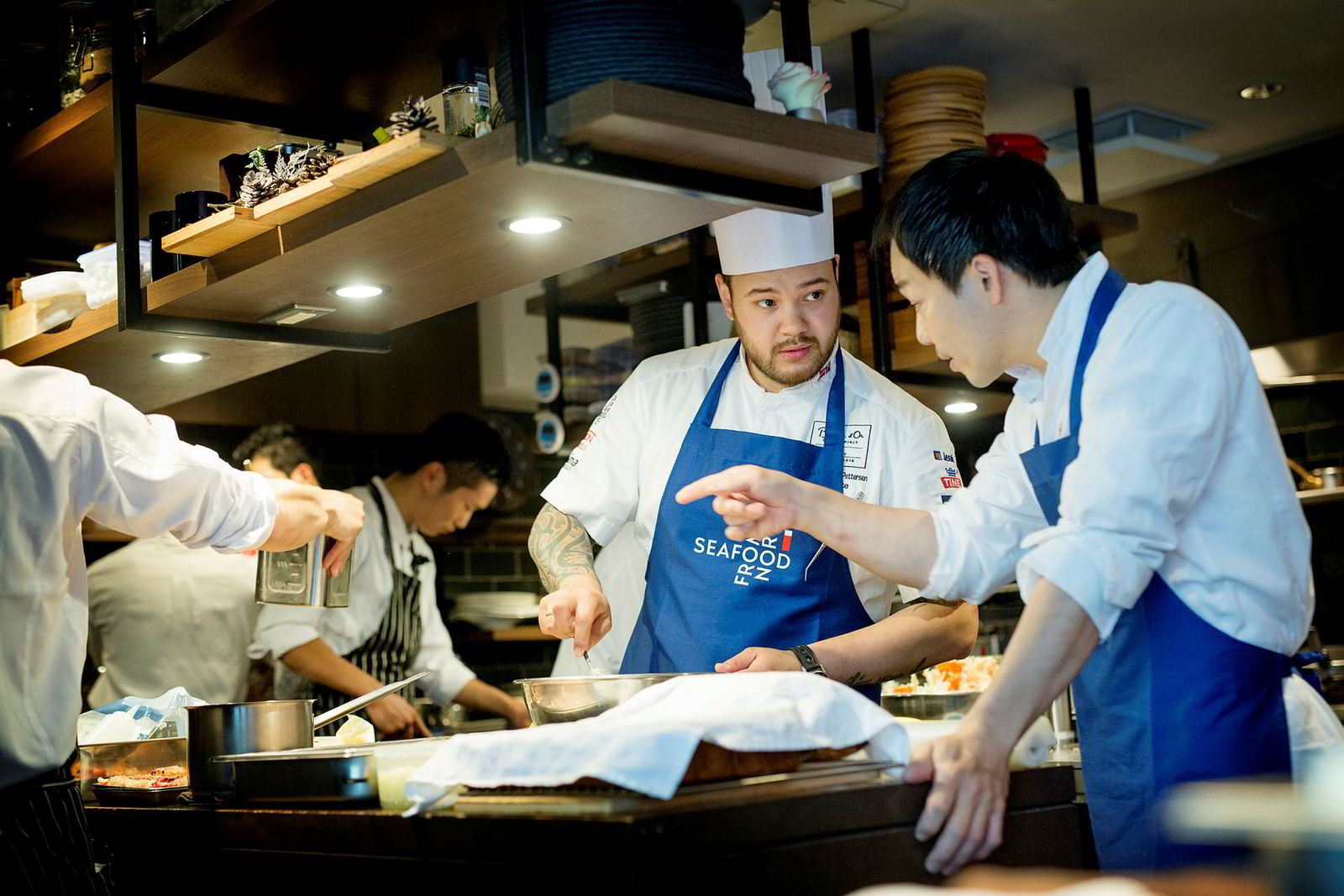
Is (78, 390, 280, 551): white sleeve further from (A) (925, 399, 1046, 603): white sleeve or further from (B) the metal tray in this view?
(A) (925, 399, 1046, 603): white sleeve

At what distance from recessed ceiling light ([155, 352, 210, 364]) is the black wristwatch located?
1533 millimetres

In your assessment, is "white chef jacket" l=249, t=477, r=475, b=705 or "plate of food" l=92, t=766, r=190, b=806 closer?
"plate of food" l=92, t=766, r=190, b=806

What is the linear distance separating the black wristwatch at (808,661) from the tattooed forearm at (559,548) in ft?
1.59

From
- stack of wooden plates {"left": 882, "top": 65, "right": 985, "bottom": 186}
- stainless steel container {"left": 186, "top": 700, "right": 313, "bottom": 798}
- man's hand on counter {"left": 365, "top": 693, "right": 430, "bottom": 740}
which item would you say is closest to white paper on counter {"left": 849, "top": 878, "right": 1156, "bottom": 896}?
stainless steel container {"left": 186, "top": 700, "right": 313, "bottom": 798}

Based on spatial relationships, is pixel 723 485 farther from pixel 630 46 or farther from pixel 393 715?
pixel 393 715

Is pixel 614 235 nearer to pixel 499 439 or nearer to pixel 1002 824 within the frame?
pixel 1002 824

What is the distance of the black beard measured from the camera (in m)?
2.83

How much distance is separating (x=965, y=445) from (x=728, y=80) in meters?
3.02

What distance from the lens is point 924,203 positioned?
6.52 feet

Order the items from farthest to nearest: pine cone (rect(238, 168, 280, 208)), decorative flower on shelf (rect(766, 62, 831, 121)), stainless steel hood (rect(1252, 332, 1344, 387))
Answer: stainless steel hood (rect(1252, 332, 1344, 387)), pine cone (rect(238, 168, 280, 208)), decorative flower on shelf (rect(766, 62, 831, 121))

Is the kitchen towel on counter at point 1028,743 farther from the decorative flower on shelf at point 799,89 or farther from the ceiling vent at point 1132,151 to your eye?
the ceiling vent at point 1132,151

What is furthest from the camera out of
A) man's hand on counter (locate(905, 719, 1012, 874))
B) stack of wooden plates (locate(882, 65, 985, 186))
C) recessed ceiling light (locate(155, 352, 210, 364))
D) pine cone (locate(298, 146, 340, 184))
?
stack of wooden plates (locate(882, 65, 985, 186))

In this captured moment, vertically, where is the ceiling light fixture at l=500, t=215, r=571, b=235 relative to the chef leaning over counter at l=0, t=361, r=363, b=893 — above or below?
above

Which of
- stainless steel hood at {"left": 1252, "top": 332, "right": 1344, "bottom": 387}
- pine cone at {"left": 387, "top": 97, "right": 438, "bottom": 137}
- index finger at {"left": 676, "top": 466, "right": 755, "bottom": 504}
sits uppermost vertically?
pine cone at {"left": 387, "top": 97, "right": 438, "bottom": 137}
